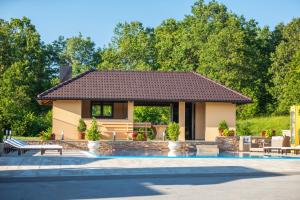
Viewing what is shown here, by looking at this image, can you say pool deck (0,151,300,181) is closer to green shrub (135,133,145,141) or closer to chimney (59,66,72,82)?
green shrub (135,133,145,141)

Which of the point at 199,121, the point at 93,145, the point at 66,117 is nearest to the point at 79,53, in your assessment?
the point at 199,121

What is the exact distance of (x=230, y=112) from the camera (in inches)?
1156

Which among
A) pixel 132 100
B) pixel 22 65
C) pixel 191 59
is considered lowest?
pixel 132 100

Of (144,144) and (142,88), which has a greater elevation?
(142,88)

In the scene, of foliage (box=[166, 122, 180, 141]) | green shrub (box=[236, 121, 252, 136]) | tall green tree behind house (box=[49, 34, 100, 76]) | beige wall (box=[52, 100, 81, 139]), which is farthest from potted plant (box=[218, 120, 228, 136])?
tall green tree behind house (box=[49, 34, 100, 76])

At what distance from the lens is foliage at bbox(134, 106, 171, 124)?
36375mm

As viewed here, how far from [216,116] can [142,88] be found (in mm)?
4544

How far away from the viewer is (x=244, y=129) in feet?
124

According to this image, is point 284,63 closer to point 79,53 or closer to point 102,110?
point 102,110

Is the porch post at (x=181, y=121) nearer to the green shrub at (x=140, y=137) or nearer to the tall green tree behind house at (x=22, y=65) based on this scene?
the green shrub at (x=140, y=137)

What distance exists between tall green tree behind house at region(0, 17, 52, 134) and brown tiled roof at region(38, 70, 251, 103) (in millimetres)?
14858

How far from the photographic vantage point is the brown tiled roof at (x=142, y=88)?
28484 millimetres

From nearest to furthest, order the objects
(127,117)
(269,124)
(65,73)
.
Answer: (127,117) < (65,73) < (269,124)

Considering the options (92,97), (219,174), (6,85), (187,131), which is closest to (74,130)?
(92,97)
